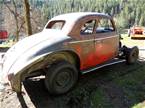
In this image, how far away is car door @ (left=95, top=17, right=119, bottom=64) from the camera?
23.6 feet

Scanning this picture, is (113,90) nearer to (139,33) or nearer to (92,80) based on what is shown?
(92,80)

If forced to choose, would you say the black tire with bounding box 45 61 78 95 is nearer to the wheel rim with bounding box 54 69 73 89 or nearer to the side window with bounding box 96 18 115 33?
the wheel rim with bounding box 54 69 73 89

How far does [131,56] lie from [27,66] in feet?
14.2

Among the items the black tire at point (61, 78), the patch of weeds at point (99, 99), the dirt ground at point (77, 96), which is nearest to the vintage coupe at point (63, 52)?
the black tire at point (61, 78)

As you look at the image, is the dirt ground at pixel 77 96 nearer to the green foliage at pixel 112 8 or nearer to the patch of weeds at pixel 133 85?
the patch of weeds at pixel 133 85

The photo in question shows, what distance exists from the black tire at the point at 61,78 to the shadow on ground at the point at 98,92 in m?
0.20

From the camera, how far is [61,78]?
6.03 meters

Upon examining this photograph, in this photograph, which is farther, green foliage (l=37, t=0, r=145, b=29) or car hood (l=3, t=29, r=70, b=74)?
green foliage (l=37, t=0, r=145, b=29)

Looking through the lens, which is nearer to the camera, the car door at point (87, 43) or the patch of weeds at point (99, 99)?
the patch of weeds at point (99, 99)

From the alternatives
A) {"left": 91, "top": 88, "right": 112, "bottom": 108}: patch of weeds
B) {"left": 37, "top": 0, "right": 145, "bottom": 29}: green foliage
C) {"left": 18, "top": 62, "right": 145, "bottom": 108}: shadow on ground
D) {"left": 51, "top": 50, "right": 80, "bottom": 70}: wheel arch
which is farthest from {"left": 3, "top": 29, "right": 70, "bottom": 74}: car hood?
{"left": 37, "top": 0, "right": 145, "bottom": 29}: green foliage

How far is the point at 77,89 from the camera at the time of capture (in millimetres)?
6426

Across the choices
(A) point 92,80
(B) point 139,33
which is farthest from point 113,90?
(B) point 139,33

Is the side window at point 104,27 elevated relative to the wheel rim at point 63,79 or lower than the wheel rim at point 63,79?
elevated

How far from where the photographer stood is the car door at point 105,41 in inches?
283
